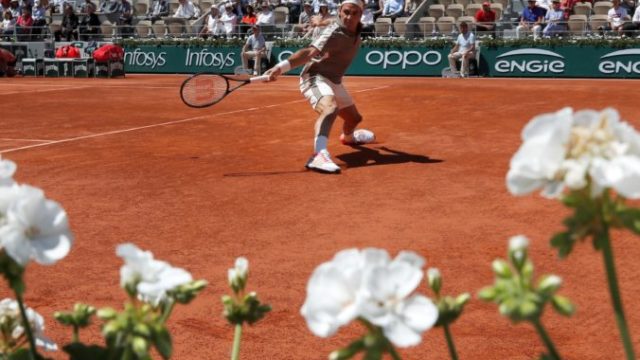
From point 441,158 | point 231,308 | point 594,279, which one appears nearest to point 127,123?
point 441,158

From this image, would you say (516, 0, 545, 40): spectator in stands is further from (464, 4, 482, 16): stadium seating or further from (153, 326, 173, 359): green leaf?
(153, 326, 173, 359): green leaf

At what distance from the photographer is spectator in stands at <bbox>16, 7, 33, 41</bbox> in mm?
31519

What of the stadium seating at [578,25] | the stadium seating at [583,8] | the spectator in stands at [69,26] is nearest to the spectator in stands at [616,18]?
the stadium seating at [578,25]

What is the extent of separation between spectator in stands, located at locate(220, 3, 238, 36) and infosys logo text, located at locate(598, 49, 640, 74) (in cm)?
1141

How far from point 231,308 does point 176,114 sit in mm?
13224

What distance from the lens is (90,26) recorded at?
3019 centimetres

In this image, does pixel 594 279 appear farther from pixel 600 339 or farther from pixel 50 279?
pixel 50 279

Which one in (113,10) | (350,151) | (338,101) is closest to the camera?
(338,101)

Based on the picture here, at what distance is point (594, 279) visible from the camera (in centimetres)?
511

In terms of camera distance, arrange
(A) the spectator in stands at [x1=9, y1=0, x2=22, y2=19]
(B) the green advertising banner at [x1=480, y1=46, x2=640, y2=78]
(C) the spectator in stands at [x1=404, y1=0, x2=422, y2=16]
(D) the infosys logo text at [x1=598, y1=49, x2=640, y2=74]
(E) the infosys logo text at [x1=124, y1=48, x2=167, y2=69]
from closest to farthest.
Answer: (D) the infosys logo text at [x1=598, y1=49, x2=640, y2=74] → (B) the green advertising banner at [x1=480, y1=46, x2=640, y2=78] → (C) the spectator in stands at [x1=404, y1=0, x2=422, y2=16] → (E) the infosys logo text at [x1=124, y1=48, x2=167, y2=69] → (A) the spectator in stands at [x1=9, y1=0, x2=22, y2=19]

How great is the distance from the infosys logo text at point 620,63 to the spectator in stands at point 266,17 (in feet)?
33.3

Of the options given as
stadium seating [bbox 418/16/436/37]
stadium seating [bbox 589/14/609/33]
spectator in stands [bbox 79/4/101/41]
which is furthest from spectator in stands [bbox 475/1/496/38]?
spectator in stands [bbox 79/4/101/41]

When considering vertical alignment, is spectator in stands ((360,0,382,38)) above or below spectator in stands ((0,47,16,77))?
above

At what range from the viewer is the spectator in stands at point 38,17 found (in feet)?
103
